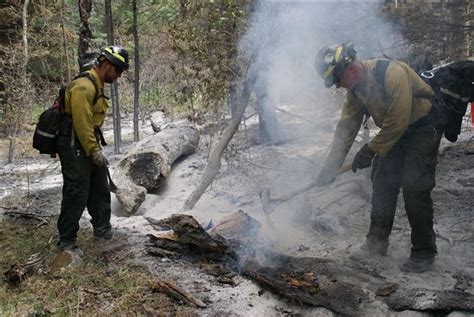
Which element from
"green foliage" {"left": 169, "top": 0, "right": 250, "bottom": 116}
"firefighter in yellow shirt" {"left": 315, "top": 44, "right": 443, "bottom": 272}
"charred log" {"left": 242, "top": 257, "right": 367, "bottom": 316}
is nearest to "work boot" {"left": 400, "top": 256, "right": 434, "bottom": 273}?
"firefighter in yellow shirt" {"left": 315, "top": 44, "right": 443, "bottom": 272}

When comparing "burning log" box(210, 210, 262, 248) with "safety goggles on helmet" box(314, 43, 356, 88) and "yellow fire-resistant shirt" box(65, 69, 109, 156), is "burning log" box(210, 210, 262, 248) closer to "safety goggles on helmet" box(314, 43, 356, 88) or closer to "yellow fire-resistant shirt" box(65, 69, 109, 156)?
"yellow fire-resistant shirt" box(65, 69, 109, 156)

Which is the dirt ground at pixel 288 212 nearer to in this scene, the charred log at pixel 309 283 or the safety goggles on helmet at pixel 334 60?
the charred log at pixel 309 283

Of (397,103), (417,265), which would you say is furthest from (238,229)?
(397,103)

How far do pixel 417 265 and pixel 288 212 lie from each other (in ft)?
6.44

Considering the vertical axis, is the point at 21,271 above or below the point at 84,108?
below

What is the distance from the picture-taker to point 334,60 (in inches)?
150

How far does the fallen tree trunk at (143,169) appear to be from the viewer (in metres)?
6.28

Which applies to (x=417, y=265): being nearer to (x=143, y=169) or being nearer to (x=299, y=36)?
(x=299, y=36)

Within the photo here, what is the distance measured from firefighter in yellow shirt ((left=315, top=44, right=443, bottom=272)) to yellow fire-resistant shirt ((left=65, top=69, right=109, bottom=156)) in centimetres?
219

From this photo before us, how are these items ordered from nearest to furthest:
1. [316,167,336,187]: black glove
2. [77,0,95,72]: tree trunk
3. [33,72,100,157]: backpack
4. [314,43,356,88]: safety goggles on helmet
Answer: [314,43,356,88]: safety goggles on helmet → [33,72,100,157]: backpack → [316,167,336,187]: black glove → [77,0,95,72]: tree trunk

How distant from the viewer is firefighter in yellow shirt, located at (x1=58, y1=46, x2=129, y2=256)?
4234 mm

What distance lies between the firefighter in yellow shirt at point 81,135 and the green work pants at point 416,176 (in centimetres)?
284

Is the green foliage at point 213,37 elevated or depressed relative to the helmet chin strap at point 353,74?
elevated

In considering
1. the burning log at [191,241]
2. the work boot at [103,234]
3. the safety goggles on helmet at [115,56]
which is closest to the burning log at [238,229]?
the burning log at [191,241]
